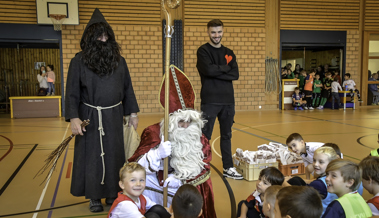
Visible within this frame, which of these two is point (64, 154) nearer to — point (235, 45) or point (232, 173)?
point (232, 173)

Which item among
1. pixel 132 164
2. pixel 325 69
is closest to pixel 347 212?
pixel 132 164

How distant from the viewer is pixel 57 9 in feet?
32.6

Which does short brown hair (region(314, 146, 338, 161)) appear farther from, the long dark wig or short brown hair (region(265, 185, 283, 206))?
the long dark wig

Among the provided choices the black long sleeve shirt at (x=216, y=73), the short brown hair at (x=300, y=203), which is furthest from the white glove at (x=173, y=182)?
the black long sleeve shirt at (x=216, y=73)

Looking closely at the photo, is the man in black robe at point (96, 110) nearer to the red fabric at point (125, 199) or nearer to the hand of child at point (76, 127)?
the hand of child at point (76, 127)

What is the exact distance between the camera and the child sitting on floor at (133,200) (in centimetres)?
205

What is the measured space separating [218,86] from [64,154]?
2.92 metres

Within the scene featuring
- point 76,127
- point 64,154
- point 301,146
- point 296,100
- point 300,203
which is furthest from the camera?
point 296,100

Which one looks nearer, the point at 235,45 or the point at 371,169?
the point at 371,169

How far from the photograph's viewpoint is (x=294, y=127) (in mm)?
7418

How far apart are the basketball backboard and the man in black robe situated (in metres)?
8.08

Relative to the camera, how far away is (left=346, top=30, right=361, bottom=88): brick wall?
40.8 feet

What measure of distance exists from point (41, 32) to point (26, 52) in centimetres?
584

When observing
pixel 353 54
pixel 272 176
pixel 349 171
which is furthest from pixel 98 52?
pixel 353 54
